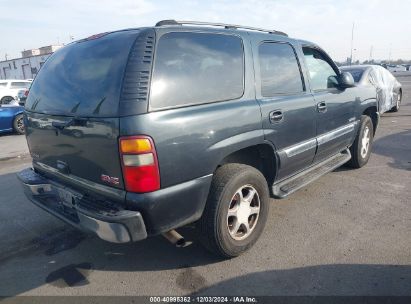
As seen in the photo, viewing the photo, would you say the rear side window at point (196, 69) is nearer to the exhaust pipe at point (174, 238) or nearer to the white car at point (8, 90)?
the exhaust pipe at point (174, 238)

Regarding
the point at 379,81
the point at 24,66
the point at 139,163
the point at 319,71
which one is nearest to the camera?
the point at 139,163

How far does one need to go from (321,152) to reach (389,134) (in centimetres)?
447

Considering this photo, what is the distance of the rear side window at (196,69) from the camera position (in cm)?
239

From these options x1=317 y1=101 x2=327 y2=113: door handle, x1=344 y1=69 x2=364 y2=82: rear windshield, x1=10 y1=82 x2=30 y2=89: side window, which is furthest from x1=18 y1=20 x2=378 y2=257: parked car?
x1=10 y1=82 x2=30 y2=89: side window

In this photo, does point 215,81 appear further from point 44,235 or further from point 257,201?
point 44,235

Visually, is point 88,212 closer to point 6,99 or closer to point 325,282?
point 325,282

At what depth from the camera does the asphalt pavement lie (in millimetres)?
2643

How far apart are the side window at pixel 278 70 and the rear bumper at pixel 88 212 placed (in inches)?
66.4

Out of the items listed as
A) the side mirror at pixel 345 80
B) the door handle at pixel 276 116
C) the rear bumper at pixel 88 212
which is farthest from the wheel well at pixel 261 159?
the side mirror at pixel 345 80

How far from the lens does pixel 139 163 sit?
2254mm

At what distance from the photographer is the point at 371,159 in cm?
584

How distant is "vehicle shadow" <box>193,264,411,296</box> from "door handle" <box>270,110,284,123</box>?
1.33 meters

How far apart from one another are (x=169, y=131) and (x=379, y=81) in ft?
26.2

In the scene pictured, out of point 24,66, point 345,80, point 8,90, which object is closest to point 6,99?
point 8,90
